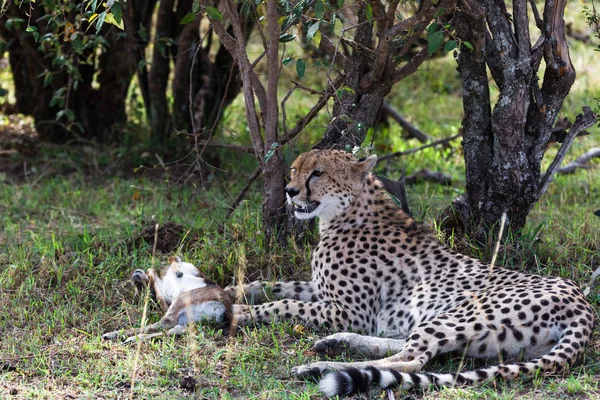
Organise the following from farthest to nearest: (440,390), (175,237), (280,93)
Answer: (280,93) < (175,237) < (440,390)

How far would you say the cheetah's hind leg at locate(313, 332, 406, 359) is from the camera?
3.77 m

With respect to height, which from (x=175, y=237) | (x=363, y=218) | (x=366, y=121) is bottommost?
(x=175, y=237)

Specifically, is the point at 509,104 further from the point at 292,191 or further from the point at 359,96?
the point at 292,191

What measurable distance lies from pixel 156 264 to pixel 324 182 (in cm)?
110

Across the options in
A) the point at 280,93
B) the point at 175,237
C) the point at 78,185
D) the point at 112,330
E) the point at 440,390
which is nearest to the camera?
the point at 440,390

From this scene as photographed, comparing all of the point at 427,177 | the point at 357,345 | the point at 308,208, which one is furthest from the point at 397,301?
the point at 427,177

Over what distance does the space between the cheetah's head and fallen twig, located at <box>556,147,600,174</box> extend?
3.06 m

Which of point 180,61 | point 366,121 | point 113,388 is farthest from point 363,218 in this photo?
point 180,61

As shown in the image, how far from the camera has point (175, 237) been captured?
17.1ft

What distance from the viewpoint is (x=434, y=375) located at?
11.0ft

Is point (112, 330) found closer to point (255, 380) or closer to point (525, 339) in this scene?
point (255, 380)

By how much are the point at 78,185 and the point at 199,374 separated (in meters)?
3.51

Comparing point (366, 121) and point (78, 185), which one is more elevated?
point (366, 121)

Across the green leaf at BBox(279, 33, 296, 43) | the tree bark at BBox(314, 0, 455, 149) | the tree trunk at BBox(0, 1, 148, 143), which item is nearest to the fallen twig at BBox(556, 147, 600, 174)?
the tree bark at BBox(314, 0, 455, 149)
